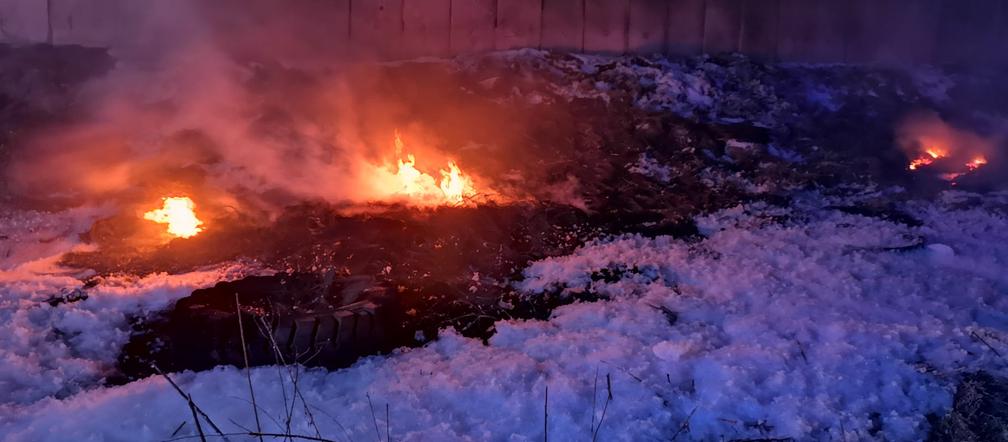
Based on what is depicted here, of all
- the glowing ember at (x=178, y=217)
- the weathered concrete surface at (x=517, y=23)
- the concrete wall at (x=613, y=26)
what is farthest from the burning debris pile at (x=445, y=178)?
the concrete wall at (x=613, y=26)

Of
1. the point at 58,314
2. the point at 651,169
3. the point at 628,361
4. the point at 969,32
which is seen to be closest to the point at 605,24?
the point at 651,169

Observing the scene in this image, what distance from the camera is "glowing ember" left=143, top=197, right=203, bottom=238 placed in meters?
4.69

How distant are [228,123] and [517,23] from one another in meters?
3.61

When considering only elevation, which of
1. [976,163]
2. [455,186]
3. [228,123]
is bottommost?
[976,163]

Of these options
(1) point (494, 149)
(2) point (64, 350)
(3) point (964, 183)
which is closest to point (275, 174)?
(1) point (494, 149)

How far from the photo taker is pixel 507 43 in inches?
320

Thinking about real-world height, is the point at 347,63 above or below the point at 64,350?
above

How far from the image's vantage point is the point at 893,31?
8.94 m

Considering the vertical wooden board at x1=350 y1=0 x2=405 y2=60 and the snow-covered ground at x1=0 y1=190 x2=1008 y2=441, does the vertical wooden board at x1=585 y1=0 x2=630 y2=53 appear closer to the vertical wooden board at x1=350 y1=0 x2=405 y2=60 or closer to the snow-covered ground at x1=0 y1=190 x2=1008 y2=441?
the vertical wooden board at x1=350 y1=0 x2=405 y2=60

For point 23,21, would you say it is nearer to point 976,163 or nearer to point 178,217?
point 178,217

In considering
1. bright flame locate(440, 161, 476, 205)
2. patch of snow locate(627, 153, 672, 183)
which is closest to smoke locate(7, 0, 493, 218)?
bright flame locate(440, 161, 476, 205)

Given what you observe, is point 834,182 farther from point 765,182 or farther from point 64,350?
point 64,350

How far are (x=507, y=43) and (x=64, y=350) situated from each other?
601cm

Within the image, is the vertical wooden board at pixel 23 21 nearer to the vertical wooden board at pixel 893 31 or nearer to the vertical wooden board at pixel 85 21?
the vertical wooden board at pixel 85 21
